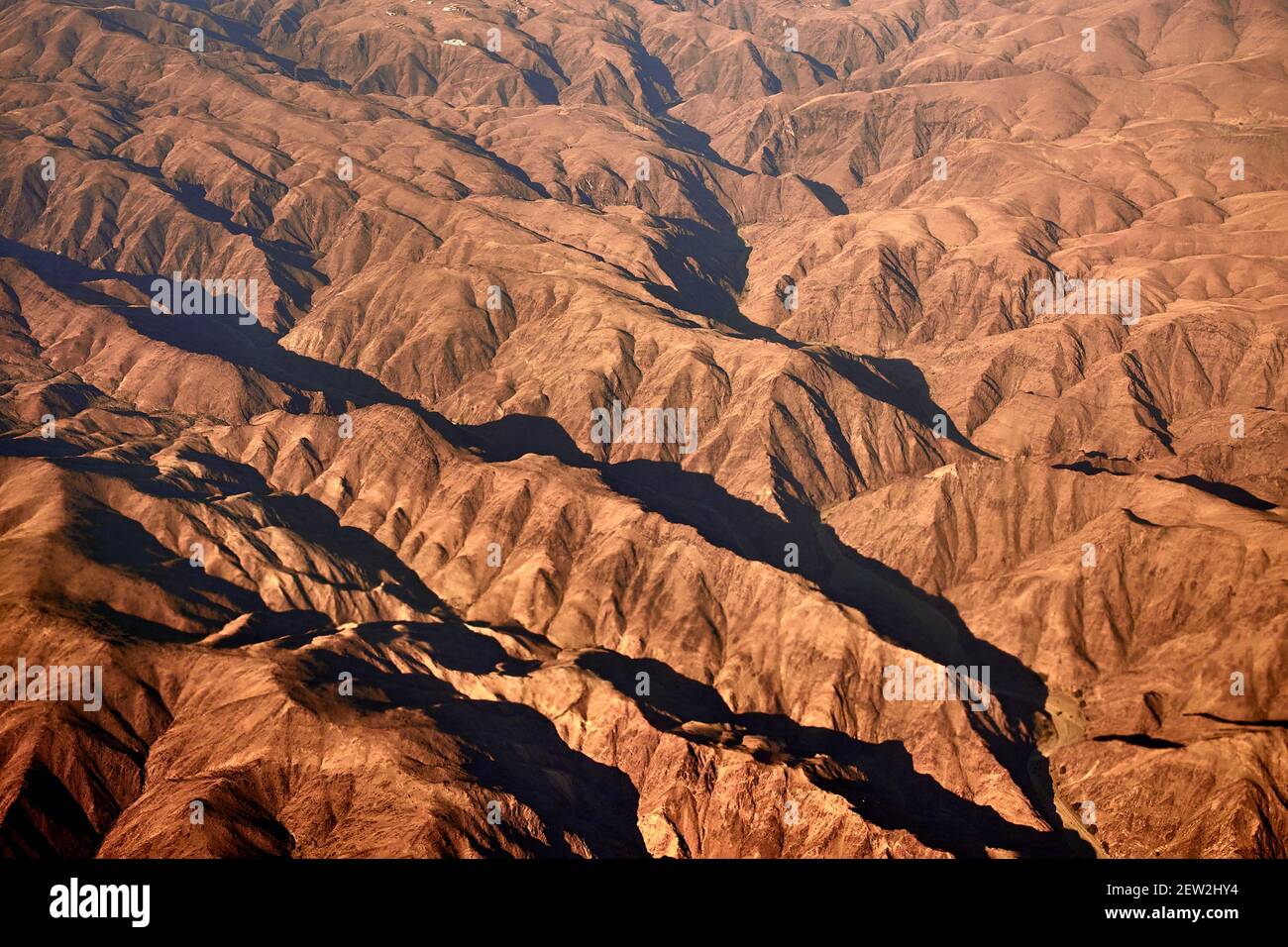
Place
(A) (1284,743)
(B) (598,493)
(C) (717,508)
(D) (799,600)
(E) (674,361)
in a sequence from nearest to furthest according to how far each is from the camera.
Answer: (A) (1284,743) → (D) (799,600) → (B) (598,493) → (C) (717,508) → (E) (674,361)

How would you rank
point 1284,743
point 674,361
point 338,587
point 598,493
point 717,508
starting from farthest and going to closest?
point 674,361 < point 717,508 < point 598,493 < point 338,587 < point 1284,743

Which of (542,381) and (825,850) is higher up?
(542,381)

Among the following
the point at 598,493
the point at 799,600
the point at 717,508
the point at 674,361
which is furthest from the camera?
the point at 674,361

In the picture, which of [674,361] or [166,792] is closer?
[166,792]

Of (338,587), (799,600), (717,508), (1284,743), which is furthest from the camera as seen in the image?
(717,508)

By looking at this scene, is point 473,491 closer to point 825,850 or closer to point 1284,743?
point 825,850

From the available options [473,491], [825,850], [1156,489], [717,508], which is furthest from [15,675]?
[1156,489]

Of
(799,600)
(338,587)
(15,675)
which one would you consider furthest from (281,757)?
(799,600)

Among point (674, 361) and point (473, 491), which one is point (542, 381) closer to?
point (674, 361)

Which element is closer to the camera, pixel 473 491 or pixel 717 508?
pixel 473 491
